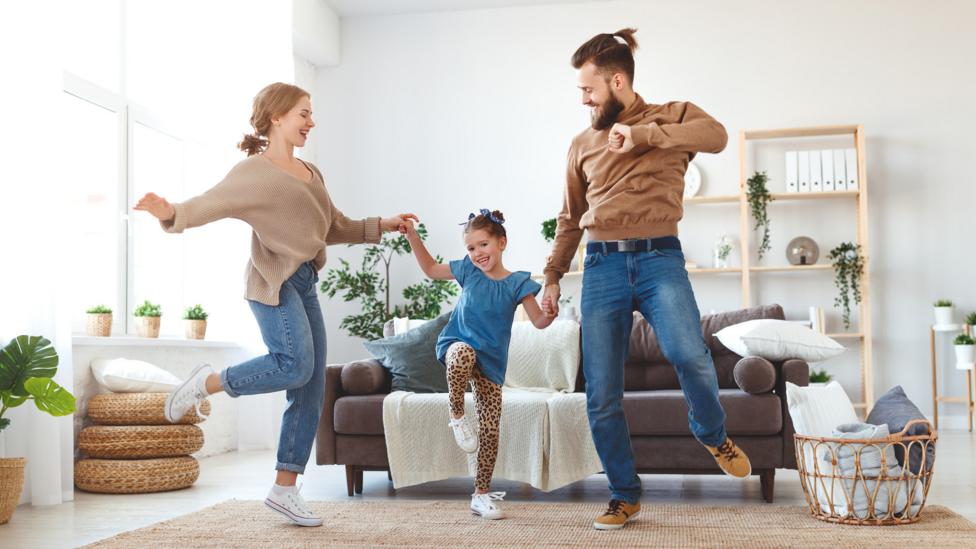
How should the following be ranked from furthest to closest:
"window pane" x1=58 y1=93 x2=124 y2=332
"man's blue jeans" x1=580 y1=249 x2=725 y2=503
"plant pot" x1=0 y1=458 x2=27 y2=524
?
"window pane" x1=58 y1=93 x2=124 y2=332 → "plant pot" x1=0 y1=458 x2=27 y2=524 → "man's blue jeans" x1=580 y1=249 x2=725 y2=503

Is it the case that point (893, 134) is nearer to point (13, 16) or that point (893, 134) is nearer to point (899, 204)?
point (899, 204)

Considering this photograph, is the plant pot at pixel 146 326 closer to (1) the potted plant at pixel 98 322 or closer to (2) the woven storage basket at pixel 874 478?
(1) the potted plant at pixel 98 322

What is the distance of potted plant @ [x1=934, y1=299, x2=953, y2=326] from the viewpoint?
641 centimetres

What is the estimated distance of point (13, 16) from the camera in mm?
3652

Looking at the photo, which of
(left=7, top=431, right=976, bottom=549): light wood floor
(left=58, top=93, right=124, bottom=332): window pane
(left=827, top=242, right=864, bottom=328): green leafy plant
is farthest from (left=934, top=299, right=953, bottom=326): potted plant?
(left=58, top=93, right=124, bottom=332): window pane

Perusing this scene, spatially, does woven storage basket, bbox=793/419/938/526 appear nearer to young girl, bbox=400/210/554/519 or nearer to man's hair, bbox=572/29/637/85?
young girl, bbox=400/210/554/519

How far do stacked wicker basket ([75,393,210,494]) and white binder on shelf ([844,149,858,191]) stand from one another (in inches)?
182

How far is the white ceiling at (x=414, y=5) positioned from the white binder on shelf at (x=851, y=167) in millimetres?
2209

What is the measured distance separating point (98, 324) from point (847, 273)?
4.77 metres

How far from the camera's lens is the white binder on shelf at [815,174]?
6.62m

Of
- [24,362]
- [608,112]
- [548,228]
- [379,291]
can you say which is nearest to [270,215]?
[608,112]

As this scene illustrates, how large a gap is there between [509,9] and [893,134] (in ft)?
9.58

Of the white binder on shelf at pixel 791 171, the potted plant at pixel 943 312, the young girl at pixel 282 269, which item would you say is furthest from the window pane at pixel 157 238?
the potted plant at pixel 943 312

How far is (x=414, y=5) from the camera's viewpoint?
7.23m
